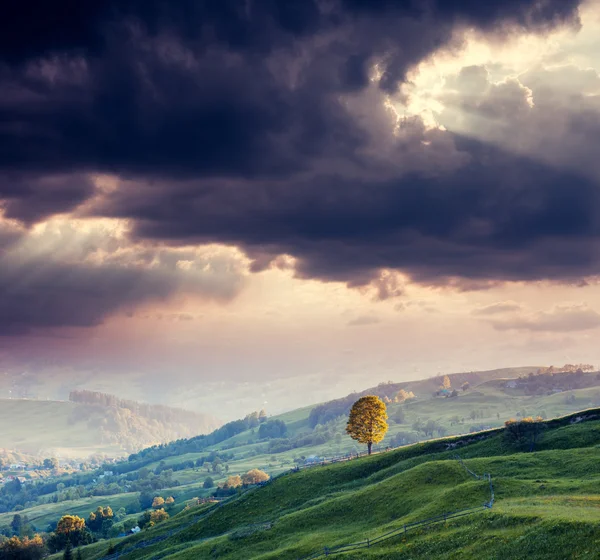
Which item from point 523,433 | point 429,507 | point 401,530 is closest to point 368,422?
point 523,433

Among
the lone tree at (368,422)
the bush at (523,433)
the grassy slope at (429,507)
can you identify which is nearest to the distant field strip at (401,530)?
the grassy slope at (429,507)

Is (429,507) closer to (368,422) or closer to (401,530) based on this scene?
(401,530)

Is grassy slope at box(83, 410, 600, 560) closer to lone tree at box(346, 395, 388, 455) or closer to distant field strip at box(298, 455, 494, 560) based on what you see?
distant field strip at box(298, 455, 494, 560)

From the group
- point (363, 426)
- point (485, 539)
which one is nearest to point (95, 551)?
point (363, 426)

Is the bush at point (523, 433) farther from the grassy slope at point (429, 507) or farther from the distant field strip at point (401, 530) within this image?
the distant field strip at point (401, 530)

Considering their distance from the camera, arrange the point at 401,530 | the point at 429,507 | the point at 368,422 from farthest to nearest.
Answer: the point at 368,422 < the point at 429,507 < the point at 401,530

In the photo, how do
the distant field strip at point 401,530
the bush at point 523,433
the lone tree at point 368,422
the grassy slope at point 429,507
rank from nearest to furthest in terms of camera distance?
the grassy slope at point 429,507
the distant field strip at point 401,530
the bush at point 523,433
the lone tree at point 368,422

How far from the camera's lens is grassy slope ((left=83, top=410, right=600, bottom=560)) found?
227 feet

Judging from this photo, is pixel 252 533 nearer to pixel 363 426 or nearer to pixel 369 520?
pixel 369 520

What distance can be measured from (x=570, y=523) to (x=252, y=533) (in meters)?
66.9

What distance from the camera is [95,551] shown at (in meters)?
181

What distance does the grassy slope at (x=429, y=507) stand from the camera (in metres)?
69.3

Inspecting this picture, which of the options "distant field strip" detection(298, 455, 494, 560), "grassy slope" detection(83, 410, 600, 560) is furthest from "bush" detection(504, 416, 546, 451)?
"distant field strip" detection(298, 455, 494, 560)

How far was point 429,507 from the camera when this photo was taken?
9412cm
